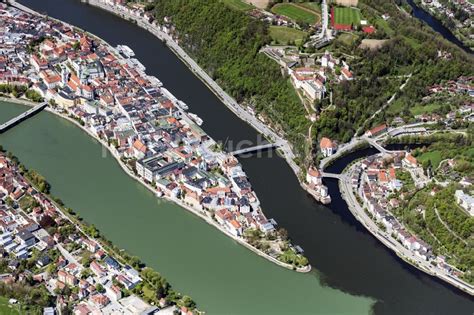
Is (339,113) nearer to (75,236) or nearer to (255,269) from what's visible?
(255,269)

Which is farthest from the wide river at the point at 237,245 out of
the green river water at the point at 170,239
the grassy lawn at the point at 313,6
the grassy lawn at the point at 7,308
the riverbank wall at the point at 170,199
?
the grassy lawn at the point at 313,6

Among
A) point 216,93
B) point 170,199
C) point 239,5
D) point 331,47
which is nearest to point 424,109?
point 331,47

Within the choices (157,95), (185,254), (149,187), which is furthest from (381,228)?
(157,95)

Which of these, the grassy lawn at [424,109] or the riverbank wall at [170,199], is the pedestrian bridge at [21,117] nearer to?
the riverbank wall at [170,199]

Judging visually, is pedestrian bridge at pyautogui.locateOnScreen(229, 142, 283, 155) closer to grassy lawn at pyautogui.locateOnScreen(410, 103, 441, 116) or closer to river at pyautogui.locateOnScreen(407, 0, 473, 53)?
grassy lawn at pyautogui.locateOnScreen(410, 103, 441, 116)

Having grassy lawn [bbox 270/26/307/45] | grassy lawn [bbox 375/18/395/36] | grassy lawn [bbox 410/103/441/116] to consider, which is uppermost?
grassy lawn [bbox 375/18/395/36]

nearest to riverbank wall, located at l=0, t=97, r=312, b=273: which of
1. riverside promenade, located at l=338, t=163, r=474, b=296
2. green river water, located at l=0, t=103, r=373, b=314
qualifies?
green river water, located at l=0, t=103, r=373, b=314
